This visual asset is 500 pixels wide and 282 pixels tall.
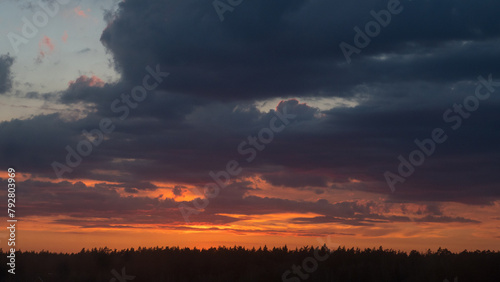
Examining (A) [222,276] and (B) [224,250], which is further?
(B) [224,250]

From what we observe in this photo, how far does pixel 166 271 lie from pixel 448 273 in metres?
11.8

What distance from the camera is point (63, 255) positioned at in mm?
31922

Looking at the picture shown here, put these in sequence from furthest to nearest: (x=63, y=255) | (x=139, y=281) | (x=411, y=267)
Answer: (x=63, y=255) → (x=139, y=281) → (x=411, y=267)

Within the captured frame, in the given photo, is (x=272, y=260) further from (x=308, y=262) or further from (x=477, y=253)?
(x=477, y=253)

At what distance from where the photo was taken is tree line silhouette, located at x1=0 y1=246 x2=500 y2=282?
64.2 ft

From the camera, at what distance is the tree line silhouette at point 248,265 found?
19562 mm

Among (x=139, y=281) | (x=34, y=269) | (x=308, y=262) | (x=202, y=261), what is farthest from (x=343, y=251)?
(x=34, y=269)

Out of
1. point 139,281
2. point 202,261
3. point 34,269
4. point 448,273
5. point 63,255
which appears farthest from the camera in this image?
point 63,255

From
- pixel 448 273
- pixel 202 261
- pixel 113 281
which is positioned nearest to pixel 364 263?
pixel 448 273

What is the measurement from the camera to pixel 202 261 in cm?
2673

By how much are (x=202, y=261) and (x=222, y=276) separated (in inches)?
144

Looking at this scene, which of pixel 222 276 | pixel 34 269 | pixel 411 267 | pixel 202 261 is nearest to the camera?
pixel 411 267

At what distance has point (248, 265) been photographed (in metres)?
24.9

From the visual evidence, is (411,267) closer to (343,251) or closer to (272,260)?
(343,251)
